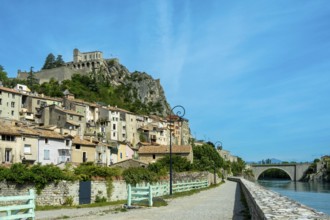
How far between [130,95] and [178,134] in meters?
23.9

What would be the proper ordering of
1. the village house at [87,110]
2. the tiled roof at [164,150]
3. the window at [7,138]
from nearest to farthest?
the window at [7,138] < the tiled roof at [164,150] < the village house at [87,110]

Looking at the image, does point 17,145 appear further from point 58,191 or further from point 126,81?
point 126,81

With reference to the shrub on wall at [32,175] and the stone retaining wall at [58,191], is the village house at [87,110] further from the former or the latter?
the shrub on wall at [32,175]

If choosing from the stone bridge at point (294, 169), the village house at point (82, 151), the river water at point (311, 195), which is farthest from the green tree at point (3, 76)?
the stone bridge at point (294, 169)

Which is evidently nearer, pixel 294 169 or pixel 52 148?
pixel 52 148

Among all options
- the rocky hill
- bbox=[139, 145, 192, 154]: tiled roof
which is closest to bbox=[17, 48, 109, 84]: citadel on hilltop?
the rocky hill

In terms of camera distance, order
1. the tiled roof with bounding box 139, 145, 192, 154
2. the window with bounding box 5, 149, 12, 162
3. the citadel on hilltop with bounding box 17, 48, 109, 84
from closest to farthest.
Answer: the window with bounding box 5, 149, 12, 162 → the tiled roof with bounding box 139, 145, 192, 154 → the citadel on hilltop with bounding box 17, 48, 109, 84

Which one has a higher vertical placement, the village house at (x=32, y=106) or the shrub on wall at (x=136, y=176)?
the village house at (x=32, y=106)

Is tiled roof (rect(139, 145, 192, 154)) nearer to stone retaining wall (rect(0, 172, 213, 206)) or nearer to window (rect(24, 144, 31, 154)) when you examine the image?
window (rect(24, 144, 31, 154))

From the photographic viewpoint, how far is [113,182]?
27125 mm

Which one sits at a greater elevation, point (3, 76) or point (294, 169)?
point (3, 76)

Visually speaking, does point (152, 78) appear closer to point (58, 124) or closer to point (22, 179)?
point (58, 124)

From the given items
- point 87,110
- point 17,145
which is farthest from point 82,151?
point 87,110

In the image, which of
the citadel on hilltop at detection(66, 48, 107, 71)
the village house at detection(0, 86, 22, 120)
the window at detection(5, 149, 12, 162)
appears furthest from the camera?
the citadel on hilltop at detection(66, 48, 107, 71)
